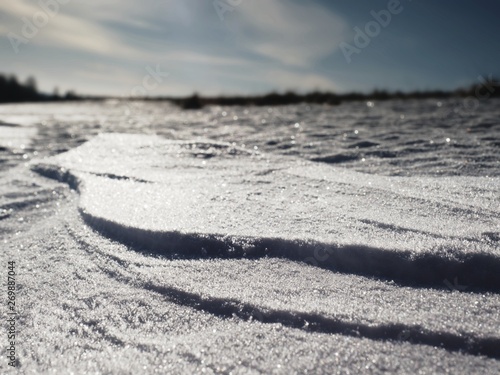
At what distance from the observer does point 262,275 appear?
1.10 metres

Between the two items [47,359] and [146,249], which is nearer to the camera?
[47,359]

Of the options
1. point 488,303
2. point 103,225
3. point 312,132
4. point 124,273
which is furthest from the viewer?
point 312,132

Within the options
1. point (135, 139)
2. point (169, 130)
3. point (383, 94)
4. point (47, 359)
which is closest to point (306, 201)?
point (47, 359)

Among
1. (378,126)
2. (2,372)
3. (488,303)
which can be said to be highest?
(378,126)

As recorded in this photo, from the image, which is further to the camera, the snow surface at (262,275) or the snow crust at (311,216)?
the snow crust at (311,216)

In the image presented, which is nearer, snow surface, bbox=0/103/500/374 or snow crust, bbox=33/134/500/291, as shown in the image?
snow surface, bbox=0/103/500/374

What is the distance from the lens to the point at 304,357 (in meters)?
0.79

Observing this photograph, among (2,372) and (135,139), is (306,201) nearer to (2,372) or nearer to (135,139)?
(2,372)

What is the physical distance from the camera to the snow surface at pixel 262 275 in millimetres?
810

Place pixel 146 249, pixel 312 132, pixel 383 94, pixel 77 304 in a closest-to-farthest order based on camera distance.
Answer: pixel 77 304
pixel 146 249
pixel 312 132
pixel 383 94

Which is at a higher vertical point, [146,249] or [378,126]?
[378,126]

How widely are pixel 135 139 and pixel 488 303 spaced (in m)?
2.88

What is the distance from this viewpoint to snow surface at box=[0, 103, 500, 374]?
0.81 metres

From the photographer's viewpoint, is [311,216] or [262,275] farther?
[311,216]
